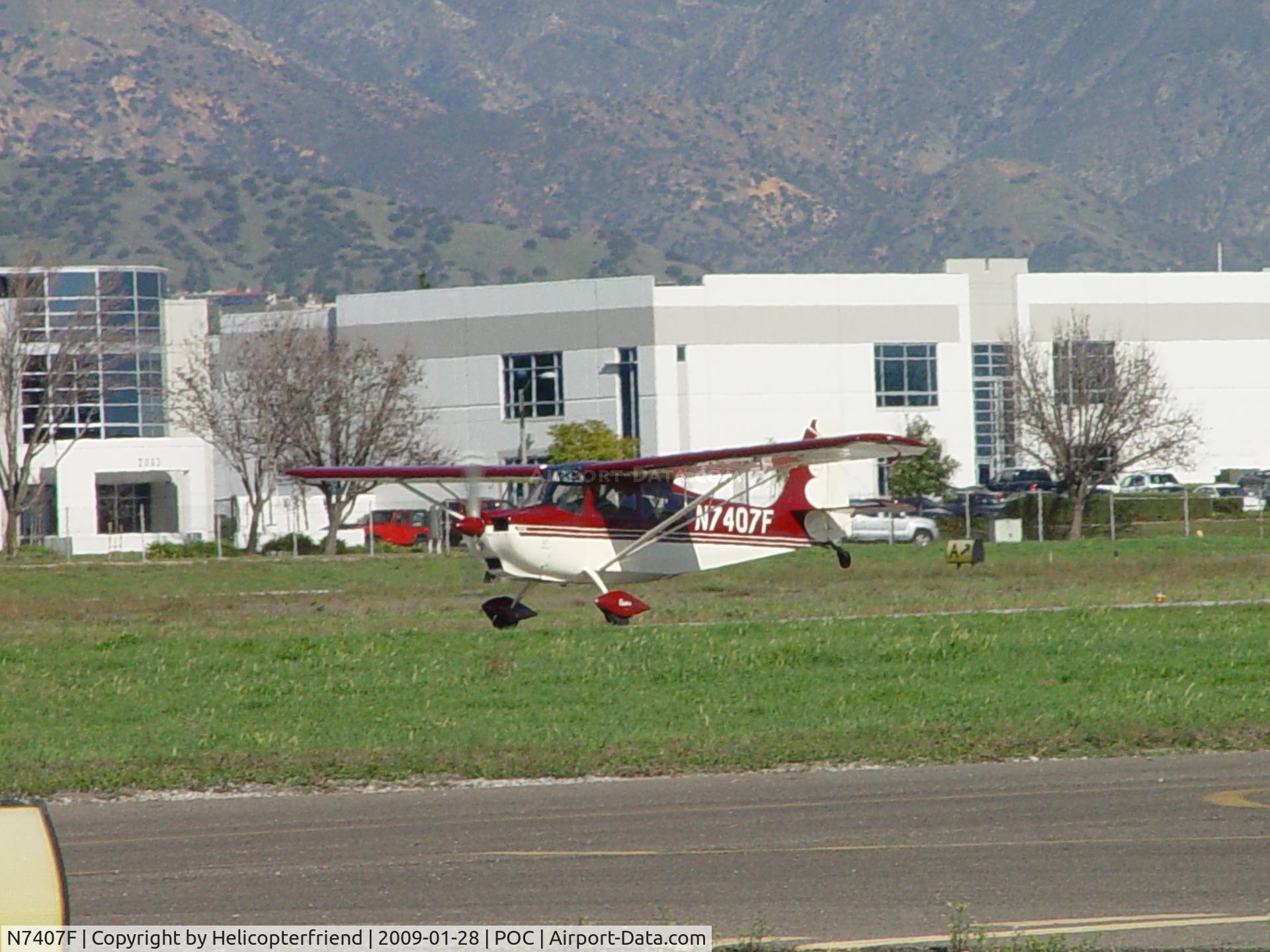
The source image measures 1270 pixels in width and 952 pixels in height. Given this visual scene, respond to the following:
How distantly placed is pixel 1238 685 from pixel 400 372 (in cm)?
6091

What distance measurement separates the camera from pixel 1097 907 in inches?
361

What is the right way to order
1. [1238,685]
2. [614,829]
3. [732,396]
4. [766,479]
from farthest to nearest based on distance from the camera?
[732,396]
[766,479]
[1238,685]
[614,829]

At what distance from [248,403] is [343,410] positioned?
4.17m

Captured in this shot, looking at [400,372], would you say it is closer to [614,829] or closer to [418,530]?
[418,530]

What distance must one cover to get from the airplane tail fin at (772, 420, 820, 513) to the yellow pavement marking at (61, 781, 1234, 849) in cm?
1961

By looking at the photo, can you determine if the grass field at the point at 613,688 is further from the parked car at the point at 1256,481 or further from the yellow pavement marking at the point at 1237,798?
the parked car at the point at 1256,481

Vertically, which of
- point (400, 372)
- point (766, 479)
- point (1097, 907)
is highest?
point (400, 372)

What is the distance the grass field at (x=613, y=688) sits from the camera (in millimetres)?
14789

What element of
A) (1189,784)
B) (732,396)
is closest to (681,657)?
(1189,784)

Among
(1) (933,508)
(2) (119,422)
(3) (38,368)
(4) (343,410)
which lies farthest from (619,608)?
(2) (119,422)

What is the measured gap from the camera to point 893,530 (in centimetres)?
6288

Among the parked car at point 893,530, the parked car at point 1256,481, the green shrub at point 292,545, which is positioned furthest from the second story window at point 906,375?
the green shrub at point 292,545

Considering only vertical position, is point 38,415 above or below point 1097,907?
above

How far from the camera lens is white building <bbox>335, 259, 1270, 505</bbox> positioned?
283ft
